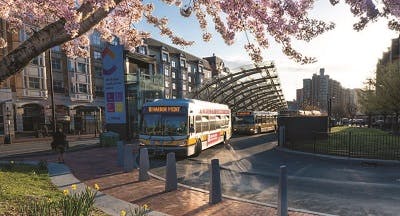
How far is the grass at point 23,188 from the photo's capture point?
6627 millimetres

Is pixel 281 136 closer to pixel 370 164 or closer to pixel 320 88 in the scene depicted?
pixel 370 164

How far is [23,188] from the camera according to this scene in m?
8.48

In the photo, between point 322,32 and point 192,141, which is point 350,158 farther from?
point 322,32

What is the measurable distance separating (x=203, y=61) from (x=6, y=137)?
68.8 meters

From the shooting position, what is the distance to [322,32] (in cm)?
731

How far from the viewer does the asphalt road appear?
27.5ft

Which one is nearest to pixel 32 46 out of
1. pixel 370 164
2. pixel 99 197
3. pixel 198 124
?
pixel 99 197

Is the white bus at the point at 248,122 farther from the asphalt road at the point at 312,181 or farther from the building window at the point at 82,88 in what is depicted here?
the building window at the point at 82,88

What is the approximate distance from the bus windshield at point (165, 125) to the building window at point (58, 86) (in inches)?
1415

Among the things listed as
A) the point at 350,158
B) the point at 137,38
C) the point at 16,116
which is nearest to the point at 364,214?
the point at 137,38

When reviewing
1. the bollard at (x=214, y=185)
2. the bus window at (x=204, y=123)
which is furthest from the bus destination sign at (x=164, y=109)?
the bollard at (x=214, y=185)

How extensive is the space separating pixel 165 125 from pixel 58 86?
37041 mm

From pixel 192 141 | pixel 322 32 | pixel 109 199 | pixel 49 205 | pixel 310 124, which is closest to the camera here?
pixel 49 205

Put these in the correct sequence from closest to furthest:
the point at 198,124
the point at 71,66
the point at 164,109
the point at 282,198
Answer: the point at 282,198, the point at 164,109, the point at 198,124, the point at 71,66
